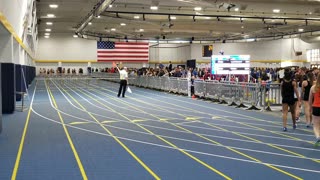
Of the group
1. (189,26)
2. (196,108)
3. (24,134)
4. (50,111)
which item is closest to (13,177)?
(24,134)

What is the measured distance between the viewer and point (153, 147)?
28.0 feet

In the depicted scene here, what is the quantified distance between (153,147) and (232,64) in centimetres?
1222

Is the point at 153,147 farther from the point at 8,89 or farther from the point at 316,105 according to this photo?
the point at 8,89

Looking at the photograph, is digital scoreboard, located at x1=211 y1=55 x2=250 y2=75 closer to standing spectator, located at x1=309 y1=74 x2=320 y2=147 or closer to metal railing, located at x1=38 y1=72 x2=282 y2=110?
metal railing, located at x1=38 y1=72 x2=282 y2=110

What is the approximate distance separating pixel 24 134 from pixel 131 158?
397 centimetres

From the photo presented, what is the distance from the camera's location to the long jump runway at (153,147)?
6.53m

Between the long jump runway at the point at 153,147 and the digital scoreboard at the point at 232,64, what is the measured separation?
20.3 ft

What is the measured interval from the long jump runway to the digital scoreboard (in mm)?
6177

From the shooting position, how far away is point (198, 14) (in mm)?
32062

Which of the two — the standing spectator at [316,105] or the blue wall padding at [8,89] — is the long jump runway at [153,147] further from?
the blue wall padding at [8,89]

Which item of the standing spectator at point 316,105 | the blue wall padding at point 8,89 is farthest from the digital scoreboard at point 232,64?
the standing spectator at point 316,105

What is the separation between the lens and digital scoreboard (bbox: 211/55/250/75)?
65.1ft

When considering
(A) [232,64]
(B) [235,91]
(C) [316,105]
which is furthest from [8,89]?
(C) [316,105]

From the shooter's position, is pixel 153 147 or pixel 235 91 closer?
pixel 153 147
